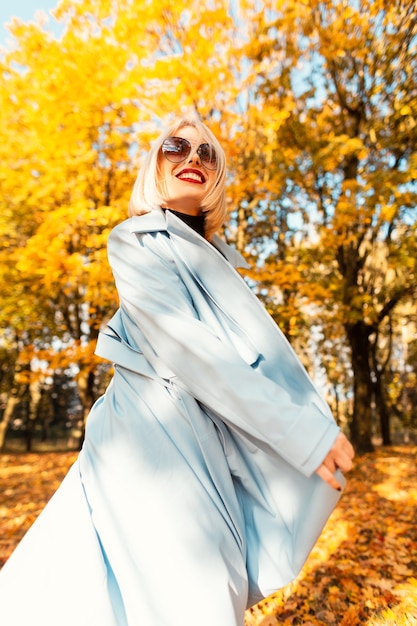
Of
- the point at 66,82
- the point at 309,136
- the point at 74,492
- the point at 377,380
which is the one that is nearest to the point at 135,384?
the point at 74,492

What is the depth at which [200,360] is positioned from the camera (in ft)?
3.35

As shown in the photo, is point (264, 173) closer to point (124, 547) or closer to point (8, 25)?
point (8, 25)

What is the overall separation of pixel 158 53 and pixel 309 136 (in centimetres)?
325

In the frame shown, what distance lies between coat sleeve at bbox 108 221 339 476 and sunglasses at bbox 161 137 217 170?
0.40 m

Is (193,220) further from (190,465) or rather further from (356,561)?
(356,561)

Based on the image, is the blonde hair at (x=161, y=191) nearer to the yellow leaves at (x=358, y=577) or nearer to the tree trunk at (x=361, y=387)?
the yellow leaves at (x=358, y=577)

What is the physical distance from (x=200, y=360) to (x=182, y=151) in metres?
0.89

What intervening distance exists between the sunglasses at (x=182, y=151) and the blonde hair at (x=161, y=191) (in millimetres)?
30

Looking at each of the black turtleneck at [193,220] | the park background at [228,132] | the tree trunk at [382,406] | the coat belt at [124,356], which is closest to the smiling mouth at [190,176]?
the black turtleneck at [193,220]

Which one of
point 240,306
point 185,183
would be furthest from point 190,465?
point 185,183

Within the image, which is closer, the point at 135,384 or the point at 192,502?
the point at 192,502

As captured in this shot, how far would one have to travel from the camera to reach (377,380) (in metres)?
15.2

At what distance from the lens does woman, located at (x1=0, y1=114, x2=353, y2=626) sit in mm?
981

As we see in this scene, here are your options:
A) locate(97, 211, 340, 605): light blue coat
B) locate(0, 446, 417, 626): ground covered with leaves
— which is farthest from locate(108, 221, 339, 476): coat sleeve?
→ locate(0, 446, 417, 626): ground covered with leaves
